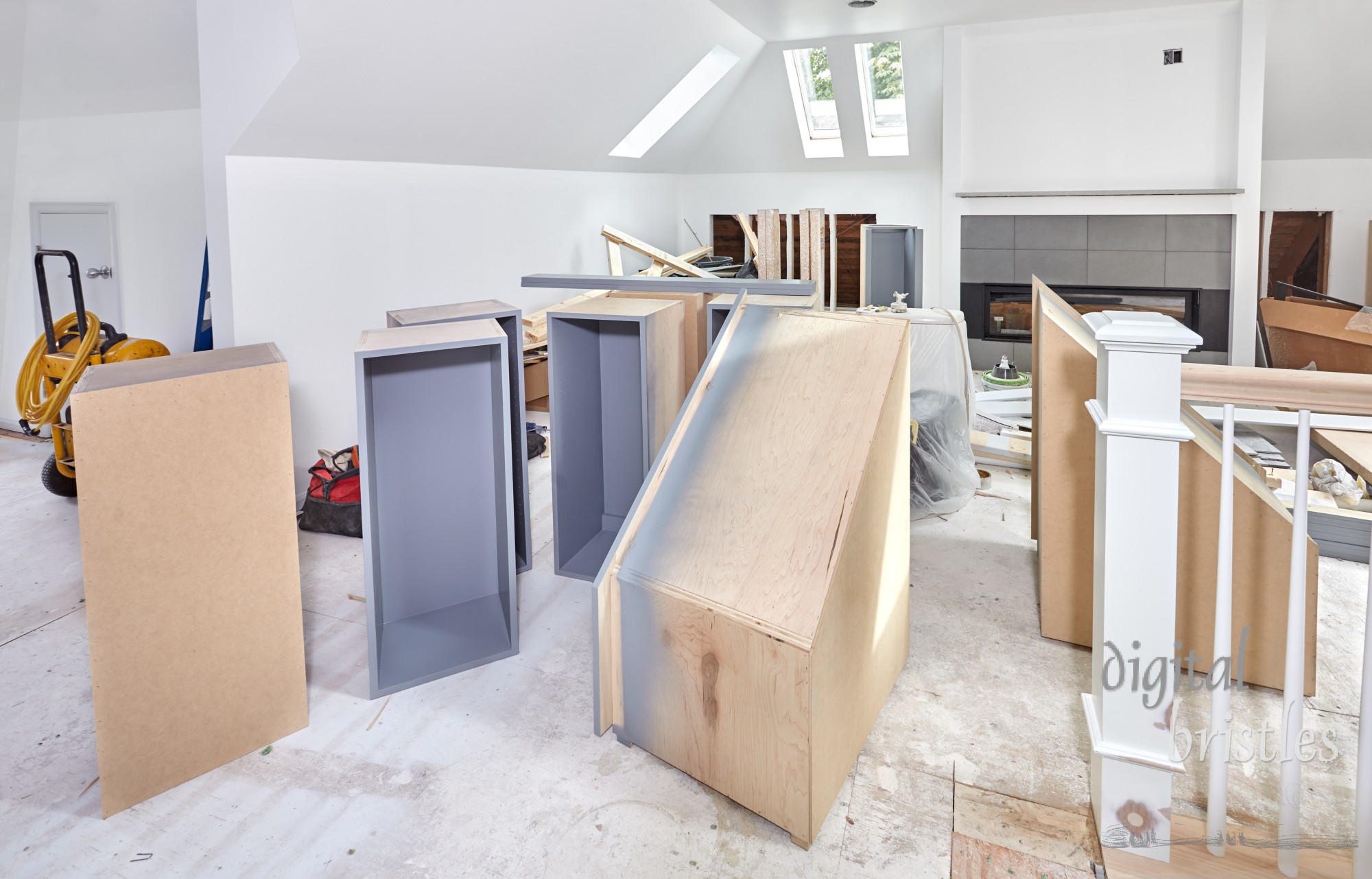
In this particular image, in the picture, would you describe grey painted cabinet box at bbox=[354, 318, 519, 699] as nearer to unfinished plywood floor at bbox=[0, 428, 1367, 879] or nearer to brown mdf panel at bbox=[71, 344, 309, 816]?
unfinished plywood floor at bbox=[0, 428, 1367, 879]

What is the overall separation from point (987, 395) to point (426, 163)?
12.6 feet

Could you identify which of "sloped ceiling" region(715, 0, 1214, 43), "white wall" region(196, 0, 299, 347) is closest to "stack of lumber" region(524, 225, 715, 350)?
"sloped ceiling" region(715, 0, 1214, 43)

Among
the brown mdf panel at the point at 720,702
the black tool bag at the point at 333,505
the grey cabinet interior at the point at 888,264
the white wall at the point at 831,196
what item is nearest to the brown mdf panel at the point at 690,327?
the brown mdf panel at the point at 720,702

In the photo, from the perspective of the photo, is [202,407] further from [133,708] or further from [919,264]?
[919,264]

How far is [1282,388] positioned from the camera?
1425mm

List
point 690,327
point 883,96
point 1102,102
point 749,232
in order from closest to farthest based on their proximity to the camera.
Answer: point 690,327 → point 1102,102 → point 749,232 → point 883,96

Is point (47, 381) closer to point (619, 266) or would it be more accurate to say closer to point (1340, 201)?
point (619, 266)

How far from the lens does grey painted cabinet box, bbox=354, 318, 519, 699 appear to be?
2.74 m

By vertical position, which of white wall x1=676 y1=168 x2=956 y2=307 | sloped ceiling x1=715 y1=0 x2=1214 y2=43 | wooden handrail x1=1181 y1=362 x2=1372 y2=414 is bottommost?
wooden handrail x1=1181 y1=362 x2=1372 y2=414

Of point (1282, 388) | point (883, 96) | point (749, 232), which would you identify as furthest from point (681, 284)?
point (883, 96)

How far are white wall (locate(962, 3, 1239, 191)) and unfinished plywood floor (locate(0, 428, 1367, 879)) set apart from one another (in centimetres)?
461

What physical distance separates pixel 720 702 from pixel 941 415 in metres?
2.56

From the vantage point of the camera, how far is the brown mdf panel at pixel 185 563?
200cm

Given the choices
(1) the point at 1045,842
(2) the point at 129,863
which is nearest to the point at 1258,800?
(1) the point at 1045,842
